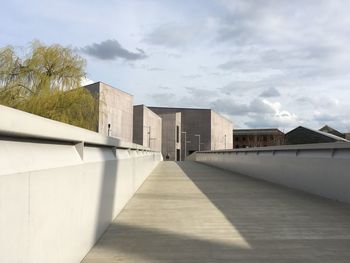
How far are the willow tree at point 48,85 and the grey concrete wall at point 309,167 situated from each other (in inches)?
592

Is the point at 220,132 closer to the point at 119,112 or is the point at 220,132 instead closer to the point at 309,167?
the point at 119,112

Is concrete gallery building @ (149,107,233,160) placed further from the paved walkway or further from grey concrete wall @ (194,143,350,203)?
the paved walkway

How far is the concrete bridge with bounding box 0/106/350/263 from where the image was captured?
365cm

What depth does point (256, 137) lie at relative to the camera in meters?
148

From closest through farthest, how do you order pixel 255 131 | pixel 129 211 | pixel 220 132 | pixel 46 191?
pixel 46 191 < pixel 129 211 < pixel 220 132 < pixel 255 131

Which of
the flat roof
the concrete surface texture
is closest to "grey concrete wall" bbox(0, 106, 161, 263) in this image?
the concrete surface texture

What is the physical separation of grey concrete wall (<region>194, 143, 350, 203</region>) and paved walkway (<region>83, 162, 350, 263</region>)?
1.79 feet

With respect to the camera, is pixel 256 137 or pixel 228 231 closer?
pixel 228 231

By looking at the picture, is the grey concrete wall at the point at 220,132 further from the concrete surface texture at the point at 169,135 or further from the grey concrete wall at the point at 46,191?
the grey concrete wall at the point at 46,191

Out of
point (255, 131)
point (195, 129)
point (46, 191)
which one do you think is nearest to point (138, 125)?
point (195, 129)

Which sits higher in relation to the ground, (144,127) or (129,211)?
(144,127)

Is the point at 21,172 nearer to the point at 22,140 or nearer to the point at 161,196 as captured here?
the point at 22,140

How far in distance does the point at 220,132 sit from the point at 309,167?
432ft

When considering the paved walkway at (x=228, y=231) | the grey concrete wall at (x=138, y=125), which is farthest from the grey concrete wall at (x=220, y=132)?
the paved walkway at (x=228, y=231)
